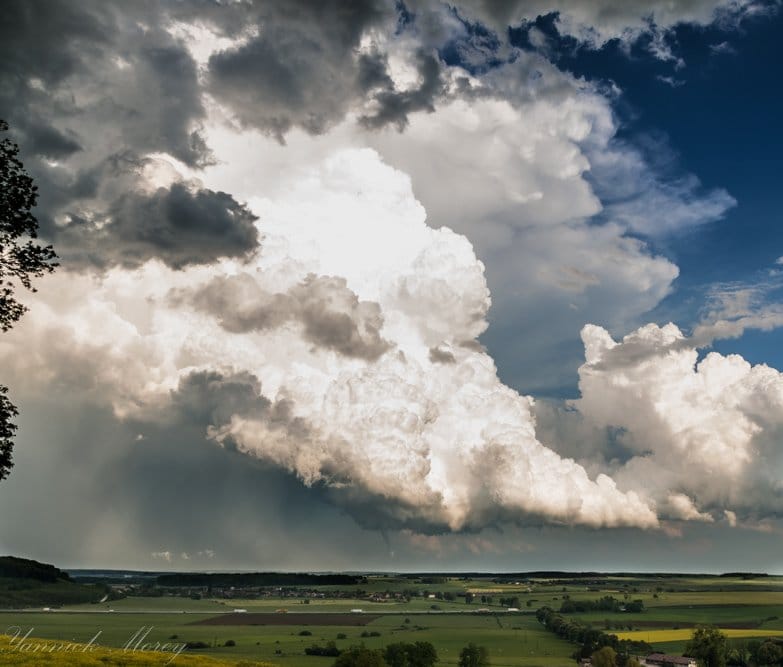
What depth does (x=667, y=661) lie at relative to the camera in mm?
184375

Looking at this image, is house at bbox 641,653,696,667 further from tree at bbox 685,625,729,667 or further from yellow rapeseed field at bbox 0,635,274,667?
yellow rapeseed field at bbox 0,635,274,667

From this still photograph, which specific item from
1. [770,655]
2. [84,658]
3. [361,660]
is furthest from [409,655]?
[84,658]

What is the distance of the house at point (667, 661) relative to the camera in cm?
18138

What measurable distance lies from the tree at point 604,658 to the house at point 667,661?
885 inches

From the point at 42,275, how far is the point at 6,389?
7.56 meters

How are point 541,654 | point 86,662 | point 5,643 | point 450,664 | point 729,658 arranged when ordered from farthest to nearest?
point 541,654 < point 729,658 < point 450,664 < point 5,643 < point 86,662

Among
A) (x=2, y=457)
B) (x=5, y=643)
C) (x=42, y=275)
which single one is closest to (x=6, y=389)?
(x=2, y=457)

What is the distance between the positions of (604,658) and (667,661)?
91.9 feet

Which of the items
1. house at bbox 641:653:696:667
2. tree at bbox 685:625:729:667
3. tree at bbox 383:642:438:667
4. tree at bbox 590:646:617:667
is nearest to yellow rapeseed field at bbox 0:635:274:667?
tree at bbox 383:642:438:667

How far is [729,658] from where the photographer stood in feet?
603

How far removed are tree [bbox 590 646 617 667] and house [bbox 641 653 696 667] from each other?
22471 millimetres

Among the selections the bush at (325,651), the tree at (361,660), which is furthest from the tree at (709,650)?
the tree at (361,660)

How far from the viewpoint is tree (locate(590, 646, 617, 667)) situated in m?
168

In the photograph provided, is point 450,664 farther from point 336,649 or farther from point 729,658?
point 729,658
